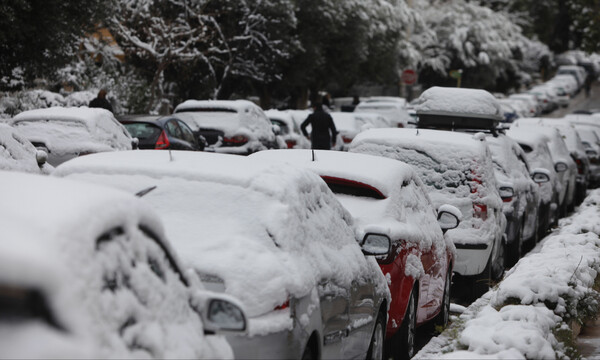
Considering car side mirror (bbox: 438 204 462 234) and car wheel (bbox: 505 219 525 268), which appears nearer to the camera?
car side mirror (bbox: 438 204 462 234)

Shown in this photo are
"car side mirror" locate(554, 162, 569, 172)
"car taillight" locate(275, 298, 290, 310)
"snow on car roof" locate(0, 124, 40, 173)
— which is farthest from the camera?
"car side mirror" locate(554, 162, 569, 172)

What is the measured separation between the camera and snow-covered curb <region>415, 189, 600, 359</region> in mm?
6777

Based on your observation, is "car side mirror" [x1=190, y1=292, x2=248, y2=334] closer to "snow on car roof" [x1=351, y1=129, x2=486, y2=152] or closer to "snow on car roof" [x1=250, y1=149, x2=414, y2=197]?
"snow on car roof" [x1=250, y1=149, x2=414, y2=197]

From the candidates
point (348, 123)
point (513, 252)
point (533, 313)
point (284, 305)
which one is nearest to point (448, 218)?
point (533, 313)

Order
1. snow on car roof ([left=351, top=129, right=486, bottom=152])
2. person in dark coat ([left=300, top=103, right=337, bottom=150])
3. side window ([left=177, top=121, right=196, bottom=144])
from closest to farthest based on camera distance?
snow on car roof ([left=351, top=129, right=486, bottom=152]), side window ([left=177, top=121, right=196, bottom=144]), person in dark coat ([left=300, top=103, right=337, bottom=150])

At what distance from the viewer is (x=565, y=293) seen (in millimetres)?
8656

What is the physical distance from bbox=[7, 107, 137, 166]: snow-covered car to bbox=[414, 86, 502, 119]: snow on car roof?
200 inches

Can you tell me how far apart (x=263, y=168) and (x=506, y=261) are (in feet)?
28.4

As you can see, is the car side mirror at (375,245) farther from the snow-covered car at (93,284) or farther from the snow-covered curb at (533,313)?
the snow-covered car at (93,284)

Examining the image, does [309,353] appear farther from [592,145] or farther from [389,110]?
[389,110]

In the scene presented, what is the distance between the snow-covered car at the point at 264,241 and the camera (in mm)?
4914

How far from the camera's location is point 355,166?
337 inches

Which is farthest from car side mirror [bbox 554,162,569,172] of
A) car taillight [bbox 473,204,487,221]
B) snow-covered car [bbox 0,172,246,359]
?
snow-covered car [bbox 0,172,246,359]

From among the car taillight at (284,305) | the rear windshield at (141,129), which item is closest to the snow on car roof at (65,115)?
the rear windshield at (141,129)
